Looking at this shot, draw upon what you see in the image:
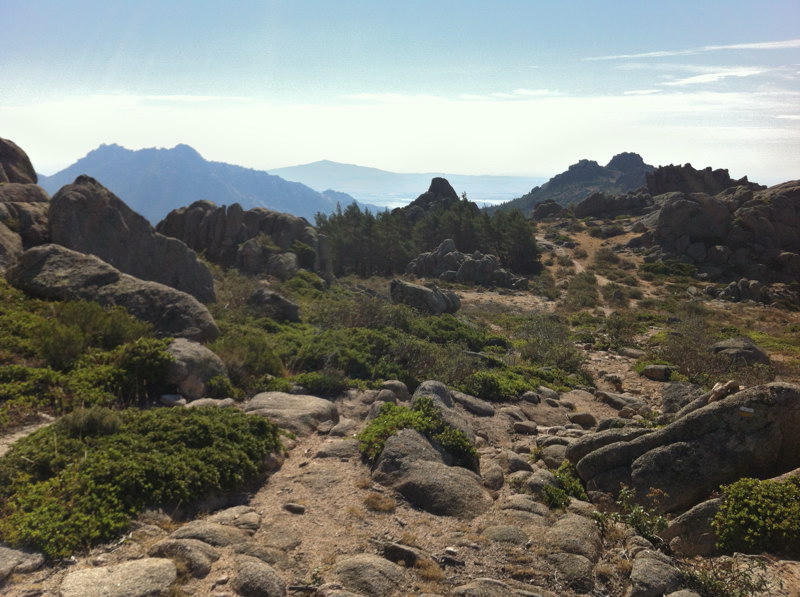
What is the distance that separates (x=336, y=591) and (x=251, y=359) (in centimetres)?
819

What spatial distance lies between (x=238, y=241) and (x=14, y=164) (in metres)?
12.0

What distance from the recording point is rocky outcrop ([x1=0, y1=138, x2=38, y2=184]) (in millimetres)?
19812

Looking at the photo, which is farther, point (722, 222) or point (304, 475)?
point (722, 222)

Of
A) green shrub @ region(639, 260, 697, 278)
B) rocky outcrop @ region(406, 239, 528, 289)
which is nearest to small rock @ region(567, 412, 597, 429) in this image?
rocky outcrop @ region(406, 239, 528, 289)

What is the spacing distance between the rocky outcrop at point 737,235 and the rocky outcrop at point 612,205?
21.1m

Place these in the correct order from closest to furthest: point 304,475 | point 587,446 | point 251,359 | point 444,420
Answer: point 304,475 < point 587,446 < point 444,420 < point 251,359

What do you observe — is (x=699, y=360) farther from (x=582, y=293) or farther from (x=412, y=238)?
(x=412, y=238)

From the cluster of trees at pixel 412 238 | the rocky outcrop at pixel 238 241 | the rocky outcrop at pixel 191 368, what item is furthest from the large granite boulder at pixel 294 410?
the cluster of trees at pixel 412 238

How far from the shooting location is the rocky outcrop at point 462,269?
4675 cm

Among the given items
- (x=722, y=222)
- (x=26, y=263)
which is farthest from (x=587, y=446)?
(x=722, y=222)

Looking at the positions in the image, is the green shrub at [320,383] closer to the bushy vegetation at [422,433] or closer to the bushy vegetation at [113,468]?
the bushy vegetation at [422,433]

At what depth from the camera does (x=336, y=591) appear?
543 cm

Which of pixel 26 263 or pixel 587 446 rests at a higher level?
pixel 26 263

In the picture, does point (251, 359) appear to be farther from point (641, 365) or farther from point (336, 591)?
point (641, 365)
